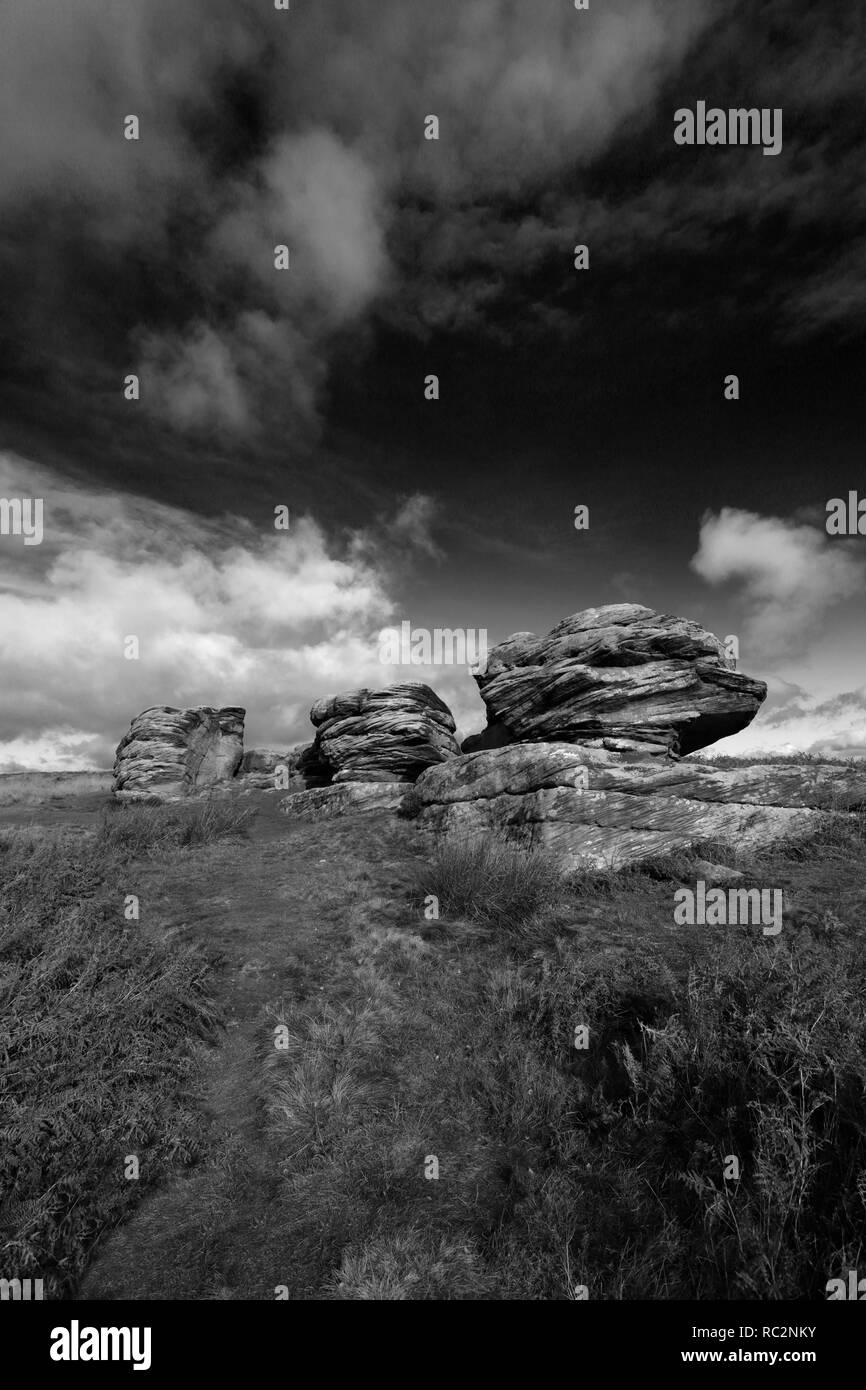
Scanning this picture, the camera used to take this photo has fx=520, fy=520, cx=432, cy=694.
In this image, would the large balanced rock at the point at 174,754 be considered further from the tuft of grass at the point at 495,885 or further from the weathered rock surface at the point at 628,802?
the tuft of grass at the point at 495,885

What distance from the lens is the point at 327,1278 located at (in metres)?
4.33

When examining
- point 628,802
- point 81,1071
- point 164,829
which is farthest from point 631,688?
point 81,1071

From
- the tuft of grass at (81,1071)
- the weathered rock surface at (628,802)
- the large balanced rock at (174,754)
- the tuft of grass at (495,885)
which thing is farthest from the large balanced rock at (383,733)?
the tuft of grass at (81,1071)

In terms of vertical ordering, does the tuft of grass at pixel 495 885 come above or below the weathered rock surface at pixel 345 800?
below

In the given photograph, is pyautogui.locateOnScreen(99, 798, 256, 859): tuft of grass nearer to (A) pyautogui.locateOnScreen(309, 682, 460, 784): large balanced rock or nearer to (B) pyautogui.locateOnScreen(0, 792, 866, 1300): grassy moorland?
(B) pyautogui.locateOnScreen(0, 792, 866, 1300): grassy moorland

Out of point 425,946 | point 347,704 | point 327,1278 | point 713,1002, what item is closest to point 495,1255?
point 327,1278

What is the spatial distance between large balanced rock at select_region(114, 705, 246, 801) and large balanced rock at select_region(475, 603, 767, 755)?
78.1ft

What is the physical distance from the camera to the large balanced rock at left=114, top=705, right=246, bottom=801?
34969 millimetres

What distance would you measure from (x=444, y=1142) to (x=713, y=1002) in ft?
11.8

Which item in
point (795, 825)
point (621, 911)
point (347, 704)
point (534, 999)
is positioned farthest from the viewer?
point (347, 704)

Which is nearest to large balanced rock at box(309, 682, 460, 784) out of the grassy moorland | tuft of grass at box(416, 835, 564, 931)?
tuft of grass at box(416, 835, 564, 931)

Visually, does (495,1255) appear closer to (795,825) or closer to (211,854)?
(795,825)

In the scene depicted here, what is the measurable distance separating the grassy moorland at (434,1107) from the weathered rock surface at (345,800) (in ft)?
46.4

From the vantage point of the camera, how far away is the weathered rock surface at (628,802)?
14.7m
